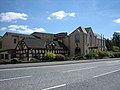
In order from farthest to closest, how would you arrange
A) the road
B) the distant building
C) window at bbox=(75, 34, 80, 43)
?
window at bbox=(75, 34, 80, 43), the distant building, the road

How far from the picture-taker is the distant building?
2156 inches

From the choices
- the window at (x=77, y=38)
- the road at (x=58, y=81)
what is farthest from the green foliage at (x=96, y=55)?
the road at (x=58, y=81)

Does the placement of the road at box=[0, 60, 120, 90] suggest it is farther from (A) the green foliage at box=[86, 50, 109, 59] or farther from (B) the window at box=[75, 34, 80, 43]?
(B) the window at box=[75, 34, 80, 43]

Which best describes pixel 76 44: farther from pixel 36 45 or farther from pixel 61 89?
pixel 61 89

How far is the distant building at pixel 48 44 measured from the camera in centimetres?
5475

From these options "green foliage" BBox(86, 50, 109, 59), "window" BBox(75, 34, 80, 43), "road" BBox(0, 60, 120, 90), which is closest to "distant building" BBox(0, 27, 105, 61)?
"window" BBox(75, 34, 80, 43)

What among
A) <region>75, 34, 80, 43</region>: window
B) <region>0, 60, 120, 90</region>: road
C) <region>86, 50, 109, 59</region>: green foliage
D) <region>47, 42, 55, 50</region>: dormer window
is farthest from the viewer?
<region>75, 34, 80, 43</region>: window

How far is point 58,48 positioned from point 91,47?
13.6 meters

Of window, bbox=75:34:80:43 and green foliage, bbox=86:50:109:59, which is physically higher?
window, bbox=75:34:80:43

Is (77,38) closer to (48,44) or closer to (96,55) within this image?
(48,44)

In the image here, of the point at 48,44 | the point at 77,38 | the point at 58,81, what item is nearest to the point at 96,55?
the point at 48,44

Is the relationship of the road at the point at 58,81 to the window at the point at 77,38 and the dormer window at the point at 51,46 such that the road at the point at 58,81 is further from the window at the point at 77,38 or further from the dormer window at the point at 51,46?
the window at the point at 77,38

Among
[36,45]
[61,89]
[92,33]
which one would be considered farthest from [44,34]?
[61,89]

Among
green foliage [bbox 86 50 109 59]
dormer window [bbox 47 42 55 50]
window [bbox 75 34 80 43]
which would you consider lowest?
green foliage [bbox 86 50 109 59]
